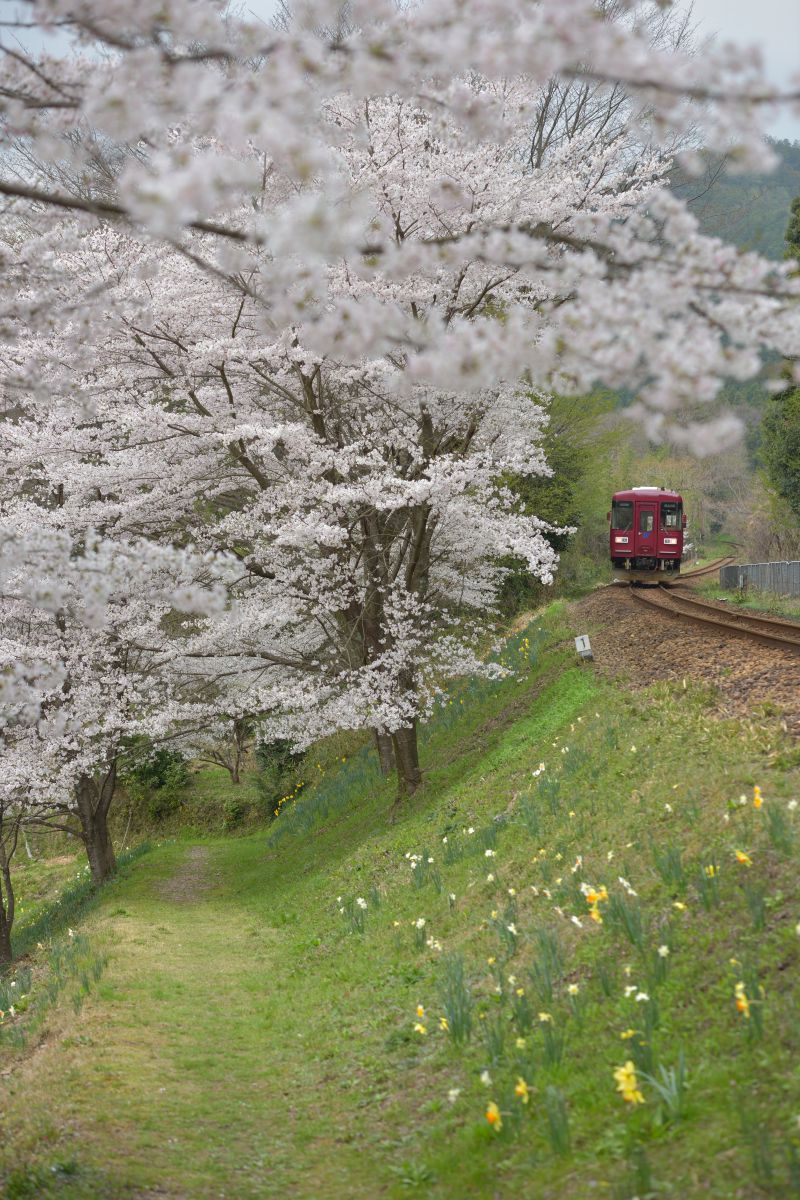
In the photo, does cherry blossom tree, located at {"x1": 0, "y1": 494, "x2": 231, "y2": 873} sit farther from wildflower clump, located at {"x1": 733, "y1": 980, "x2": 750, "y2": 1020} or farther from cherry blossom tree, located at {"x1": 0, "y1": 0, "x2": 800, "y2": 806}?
wildflower clump, located at {"x1": 733, "y1": 980, "x2": 750, "y2": 1020}

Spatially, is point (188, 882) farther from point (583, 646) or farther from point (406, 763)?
point (583, 646)

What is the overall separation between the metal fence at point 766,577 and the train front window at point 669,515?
190 centimetres

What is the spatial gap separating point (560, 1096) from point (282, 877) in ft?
34.0

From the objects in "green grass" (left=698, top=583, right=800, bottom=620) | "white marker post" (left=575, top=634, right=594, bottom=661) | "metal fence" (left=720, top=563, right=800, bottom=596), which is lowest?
"white marker post" (left=575, top=634, right=594, bottom=661)

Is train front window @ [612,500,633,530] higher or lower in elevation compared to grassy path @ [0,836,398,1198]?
higher

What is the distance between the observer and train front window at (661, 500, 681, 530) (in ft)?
87.0

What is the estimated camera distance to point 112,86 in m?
3.41

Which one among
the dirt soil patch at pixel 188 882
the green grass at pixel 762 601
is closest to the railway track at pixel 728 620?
the green grass at pixel 762 601

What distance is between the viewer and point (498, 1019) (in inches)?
191

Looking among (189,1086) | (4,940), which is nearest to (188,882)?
(4,940)

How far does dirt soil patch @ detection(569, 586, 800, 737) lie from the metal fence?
4538 millimetres

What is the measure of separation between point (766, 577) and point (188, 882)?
14.8 meters

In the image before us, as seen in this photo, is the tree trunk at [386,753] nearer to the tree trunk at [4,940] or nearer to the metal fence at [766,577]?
the tree trunk at [4,940]

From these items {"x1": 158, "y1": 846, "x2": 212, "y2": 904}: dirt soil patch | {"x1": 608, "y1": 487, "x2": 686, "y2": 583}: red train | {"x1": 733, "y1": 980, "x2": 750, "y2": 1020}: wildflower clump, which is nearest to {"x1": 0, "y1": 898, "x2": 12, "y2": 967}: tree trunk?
{"x1": 158, "y1": 846, "x2": 212, "y2": 904}: dirt soil patch
